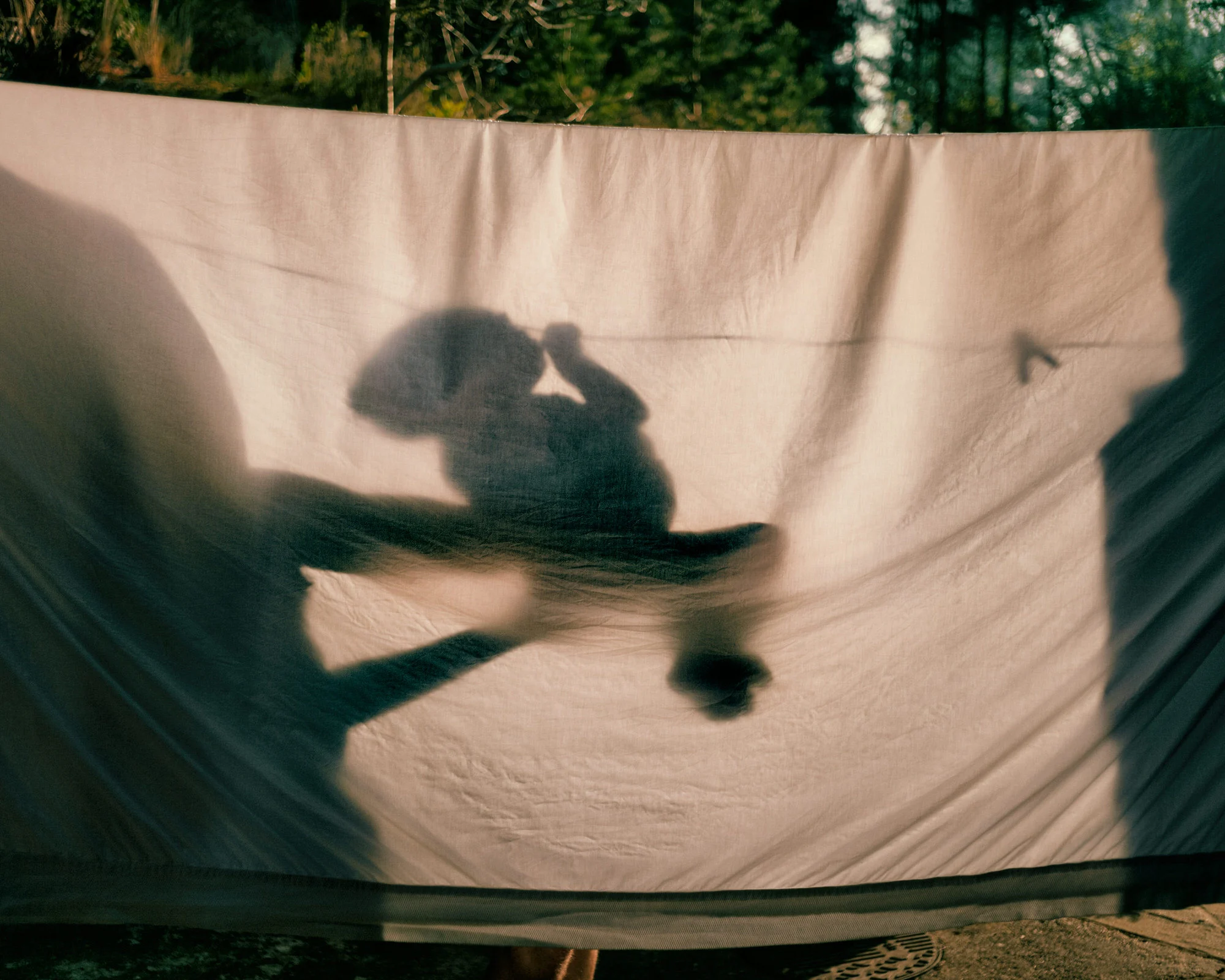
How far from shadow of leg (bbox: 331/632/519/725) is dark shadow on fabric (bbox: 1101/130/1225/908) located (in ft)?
4.31

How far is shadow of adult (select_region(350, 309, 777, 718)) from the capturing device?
75.0 inches

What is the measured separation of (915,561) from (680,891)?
33.1 inches

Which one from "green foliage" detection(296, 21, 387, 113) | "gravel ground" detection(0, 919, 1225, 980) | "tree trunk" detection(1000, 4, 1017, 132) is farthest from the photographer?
"tree trunk" detection(1000, 4, 1017, 132)

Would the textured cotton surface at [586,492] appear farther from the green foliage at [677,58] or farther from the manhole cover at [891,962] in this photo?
the green foliage at [677,58]

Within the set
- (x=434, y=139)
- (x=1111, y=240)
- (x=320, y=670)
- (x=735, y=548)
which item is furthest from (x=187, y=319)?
(x=1111, y=240)

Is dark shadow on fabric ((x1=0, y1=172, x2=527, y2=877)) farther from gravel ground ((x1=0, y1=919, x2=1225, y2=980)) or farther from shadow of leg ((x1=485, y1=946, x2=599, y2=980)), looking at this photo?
gravel ground ((x1=0, y1=919, x2=1225, y2=980))

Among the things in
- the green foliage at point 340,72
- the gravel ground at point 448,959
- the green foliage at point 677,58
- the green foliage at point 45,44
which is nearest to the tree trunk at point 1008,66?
the green foliage at point 677,58

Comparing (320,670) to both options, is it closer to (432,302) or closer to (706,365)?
(432,302)

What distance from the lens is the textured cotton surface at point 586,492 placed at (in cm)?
187

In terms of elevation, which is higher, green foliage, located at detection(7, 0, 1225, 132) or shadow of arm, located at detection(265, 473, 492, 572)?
green foliage, located at detection(7, 0, 1225, 132)

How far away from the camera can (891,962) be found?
297 centimetres

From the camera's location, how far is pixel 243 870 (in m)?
1.94

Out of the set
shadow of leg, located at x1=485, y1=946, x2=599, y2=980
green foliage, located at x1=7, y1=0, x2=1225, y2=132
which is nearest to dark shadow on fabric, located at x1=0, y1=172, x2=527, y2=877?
shadow of leg, located at x1=485, y1=946, x2=599, y2=980

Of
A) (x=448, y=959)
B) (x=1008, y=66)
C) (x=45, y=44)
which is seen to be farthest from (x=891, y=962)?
(x=1008, y=66)
